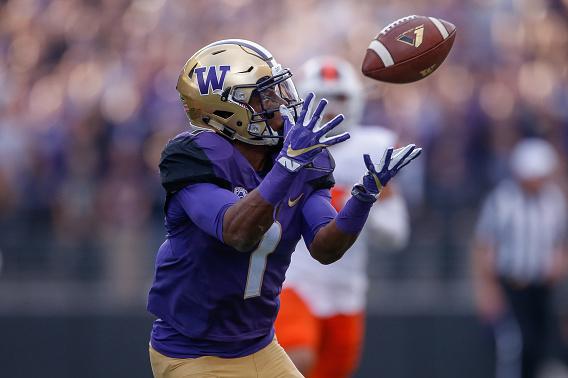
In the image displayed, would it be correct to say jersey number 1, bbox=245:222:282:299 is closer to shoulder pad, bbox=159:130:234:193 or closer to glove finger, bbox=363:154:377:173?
shoulder pad, bbox=159:130:234:193

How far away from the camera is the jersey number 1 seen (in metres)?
3.61

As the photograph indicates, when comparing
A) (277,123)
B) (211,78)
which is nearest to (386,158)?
(277,123)

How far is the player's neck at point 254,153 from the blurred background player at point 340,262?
71.7 inches

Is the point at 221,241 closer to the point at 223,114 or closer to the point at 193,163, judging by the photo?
the point at 193,163

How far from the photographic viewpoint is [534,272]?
8289 millimetres

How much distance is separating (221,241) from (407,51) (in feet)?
3.30

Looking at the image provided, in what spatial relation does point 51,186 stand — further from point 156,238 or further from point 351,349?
point 351,349

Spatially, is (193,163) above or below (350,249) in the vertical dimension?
above

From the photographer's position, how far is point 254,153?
372 centimetres

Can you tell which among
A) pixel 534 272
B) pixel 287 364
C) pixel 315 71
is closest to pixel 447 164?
pixel 534 272

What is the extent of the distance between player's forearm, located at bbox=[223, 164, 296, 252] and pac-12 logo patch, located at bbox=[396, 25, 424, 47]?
88 centimetres

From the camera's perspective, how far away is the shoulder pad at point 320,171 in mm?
3659

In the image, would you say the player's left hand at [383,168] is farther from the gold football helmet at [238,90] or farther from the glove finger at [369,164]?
the gold football helmet at [238,90]

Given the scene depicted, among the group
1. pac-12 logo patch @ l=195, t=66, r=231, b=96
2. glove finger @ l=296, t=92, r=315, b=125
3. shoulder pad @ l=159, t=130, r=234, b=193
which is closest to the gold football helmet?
pac-12 logo patch @ l=195, t=66, r=231, b=96
